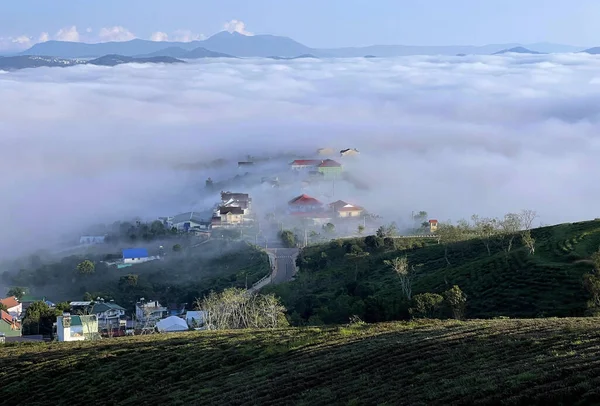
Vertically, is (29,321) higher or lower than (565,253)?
lower

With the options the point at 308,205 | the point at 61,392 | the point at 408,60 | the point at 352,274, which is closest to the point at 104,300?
the point at 352,274

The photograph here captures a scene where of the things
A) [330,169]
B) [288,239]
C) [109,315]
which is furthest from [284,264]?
[330,169]

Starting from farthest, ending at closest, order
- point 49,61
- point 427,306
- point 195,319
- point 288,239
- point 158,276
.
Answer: point 49,61
point 288,239
point 158,276
point 195,319
point 427,306

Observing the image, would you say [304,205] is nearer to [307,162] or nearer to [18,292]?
[307,162]

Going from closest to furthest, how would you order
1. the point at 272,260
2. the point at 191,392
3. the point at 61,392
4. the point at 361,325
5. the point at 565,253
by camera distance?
the point at 191,392 → the point at 61,392 → the point at 361,325 → the point at 565,253 → the point at 272,260

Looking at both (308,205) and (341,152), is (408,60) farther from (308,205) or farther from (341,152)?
(308,205)

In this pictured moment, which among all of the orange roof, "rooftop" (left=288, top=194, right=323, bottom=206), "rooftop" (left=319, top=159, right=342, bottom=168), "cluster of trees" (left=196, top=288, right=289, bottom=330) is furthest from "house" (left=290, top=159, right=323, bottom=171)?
"cluster of trees" (left=196, top=288, right=289, bottom=330)
